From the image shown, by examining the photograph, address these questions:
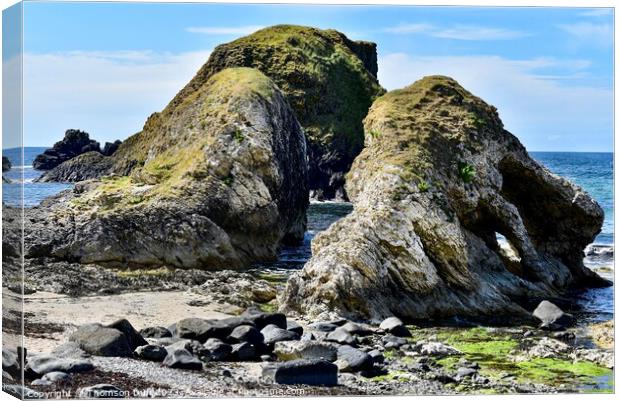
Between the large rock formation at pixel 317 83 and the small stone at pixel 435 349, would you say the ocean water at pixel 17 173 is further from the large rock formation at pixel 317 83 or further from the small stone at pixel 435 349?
the small stone at pixel 435 349

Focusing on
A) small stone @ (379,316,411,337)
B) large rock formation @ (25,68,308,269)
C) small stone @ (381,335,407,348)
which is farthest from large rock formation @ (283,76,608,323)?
large rock formation @ (25,68,308,269)

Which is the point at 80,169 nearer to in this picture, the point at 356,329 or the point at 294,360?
the point at 356,329

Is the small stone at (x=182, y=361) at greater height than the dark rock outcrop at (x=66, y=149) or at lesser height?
lesser

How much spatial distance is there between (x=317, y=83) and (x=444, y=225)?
2117 cm

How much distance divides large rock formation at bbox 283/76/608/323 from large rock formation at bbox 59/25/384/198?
1.62 metres

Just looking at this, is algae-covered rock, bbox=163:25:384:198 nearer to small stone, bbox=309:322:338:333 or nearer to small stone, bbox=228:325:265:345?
small stone, bbox=309:322:338:333

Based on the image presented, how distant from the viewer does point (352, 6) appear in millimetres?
18938

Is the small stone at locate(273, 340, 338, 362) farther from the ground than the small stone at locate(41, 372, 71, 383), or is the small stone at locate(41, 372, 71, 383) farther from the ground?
the small stone at locate(273, 340, 338, 362)

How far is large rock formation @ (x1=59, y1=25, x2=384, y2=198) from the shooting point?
24.5 m

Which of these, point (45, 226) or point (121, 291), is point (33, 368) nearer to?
point (121, 291)

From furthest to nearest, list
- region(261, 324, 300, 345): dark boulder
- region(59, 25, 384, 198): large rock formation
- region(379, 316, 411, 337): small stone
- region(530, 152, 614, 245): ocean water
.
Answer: region(59, 25, 384, 198): large rock formation < region(379, 316, 411, 337): small stone < region(530, 152, 614, 245): ocean water < region(261, 324, 300, 345): dark boulder

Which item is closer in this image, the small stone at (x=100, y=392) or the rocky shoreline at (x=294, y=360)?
the small stone at (x=100, y=392)

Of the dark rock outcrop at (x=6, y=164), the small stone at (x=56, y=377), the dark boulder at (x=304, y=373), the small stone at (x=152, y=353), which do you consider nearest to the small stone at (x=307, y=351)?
the dark boulder at (x=304, y=373)

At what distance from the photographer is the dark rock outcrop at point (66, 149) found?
18797mm
